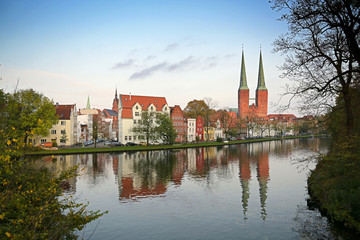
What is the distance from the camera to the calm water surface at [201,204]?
16.8 meters

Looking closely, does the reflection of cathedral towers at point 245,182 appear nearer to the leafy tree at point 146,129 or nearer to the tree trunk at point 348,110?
the tree trunk at point 348,110

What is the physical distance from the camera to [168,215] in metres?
19.8

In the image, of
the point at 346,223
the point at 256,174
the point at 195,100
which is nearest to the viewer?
the point at 346,223

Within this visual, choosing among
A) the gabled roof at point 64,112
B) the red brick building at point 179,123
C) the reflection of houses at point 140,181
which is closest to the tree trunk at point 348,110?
the reflection of houses at point 140,181

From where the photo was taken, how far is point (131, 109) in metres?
90.6

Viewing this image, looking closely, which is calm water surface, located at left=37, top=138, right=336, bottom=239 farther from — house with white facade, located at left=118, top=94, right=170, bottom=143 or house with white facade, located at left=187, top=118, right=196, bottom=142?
house with white facade, located at left=187, top=118, right=196, bottom=142

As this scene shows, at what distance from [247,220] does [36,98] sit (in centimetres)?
5501

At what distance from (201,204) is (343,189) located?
1011 centimetres

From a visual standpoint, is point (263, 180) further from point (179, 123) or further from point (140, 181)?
point (179, 123)

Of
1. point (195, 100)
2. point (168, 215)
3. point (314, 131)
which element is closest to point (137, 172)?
point (168, 215)

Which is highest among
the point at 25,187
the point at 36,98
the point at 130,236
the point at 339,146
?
the point at 36,98

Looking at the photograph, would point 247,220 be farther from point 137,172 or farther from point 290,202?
point 137,172

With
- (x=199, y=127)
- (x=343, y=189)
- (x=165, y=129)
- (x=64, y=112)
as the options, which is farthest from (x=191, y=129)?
(x=343, y=189)

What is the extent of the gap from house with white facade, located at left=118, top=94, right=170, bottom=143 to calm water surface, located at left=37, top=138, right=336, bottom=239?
49940 mm
